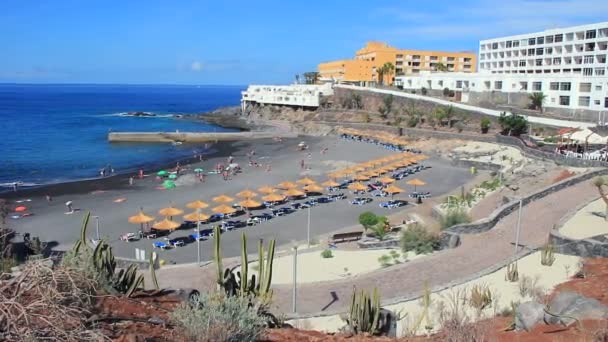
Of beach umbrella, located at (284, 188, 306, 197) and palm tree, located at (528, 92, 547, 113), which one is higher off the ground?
palm tree, located at (528, 92, 547, 113)

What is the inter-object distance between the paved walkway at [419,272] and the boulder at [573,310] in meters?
4.24

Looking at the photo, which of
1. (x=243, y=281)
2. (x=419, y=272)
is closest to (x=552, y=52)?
(x=419, y=272)

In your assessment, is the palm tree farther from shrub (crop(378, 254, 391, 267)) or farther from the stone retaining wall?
shrub (crop(378, 254, 391, 267))

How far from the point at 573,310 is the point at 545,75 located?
165ft

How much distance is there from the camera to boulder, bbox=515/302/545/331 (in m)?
8.04

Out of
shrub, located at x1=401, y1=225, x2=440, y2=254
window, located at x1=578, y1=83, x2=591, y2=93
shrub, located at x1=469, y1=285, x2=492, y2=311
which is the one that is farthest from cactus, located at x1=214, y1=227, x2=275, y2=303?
window, located at x1=578, y1=83, x2=591, y2=93

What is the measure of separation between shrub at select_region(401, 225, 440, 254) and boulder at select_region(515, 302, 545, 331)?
7991 mm

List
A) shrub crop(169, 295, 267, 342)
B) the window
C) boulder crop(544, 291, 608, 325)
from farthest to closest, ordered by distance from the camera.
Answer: the window < boulder crop(544, 291, 608, 325) < shrub crop(169, 295, 267, 342)

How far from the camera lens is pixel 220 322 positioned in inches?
206

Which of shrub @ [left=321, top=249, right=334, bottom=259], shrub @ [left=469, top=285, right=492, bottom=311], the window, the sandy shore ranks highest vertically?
the window

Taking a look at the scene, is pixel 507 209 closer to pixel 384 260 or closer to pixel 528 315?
pixel 384 260

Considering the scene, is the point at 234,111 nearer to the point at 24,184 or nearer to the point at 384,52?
the point at 384,52

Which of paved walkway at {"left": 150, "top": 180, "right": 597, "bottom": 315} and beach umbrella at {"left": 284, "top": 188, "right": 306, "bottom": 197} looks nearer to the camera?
paved walkway at {"left": 150, "top": 180, "right": 597, "bottom": 315}

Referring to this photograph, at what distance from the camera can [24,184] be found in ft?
126
